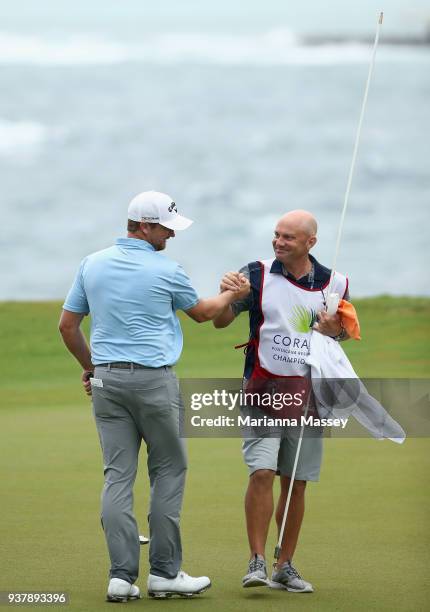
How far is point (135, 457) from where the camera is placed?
5.41 m

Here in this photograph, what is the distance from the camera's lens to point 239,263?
17.3m

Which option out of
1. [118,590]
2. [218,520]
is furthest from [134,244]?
[218,520]

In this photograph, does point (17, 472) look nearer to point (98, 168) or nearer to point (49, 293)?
point (49, 293)

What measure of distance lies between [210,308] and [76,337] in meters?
0.53

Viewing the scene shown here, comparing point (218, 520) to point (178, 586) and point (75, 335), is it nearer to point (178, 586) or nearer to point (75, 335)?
point (178, 586)

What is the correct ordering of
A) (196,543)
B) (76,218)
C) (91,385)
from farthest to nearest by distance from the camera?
(76,218)
(196,543)
(91,385)

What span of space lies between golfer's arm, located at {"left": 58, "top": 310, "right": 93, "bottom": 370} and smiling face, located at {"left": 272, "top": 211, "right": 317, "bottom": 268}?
32.5 inches

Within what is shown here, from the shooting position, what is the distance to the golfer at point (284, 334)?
18.2ft

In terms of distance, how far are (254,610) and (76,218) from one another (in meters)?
12.9

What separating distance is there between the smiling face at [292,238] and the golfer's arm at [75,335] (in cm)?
82

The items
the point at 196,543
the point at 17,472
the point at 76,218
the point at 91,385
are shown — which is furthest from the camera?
the point at 76,218

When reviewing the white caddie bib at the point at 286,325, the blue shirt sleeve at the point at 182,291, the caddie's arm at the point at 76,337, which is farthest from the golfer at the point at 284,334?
the caddie's arm at the point at 76,337

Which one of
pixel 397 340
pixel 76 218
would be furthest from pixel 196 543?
pixel 76 218

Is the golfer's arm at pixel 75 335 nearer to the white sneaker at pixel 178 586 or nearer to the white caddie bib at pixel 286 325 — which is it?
the white caddie bib at pixel 286 325
